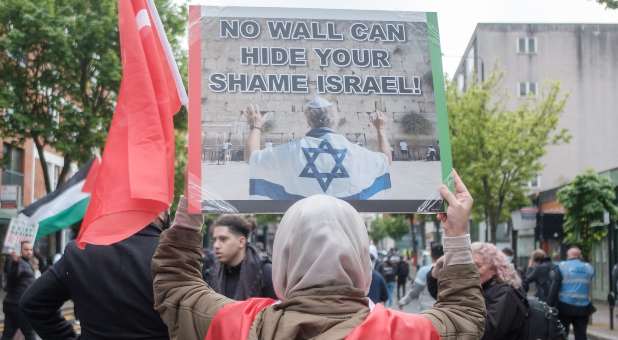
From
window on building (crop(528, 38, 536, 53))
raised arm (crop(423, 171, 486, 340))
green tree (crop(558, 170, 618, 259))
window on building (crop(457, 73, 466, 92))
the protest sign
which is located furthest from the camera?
window on building (crop(457, 73, 466, 92))

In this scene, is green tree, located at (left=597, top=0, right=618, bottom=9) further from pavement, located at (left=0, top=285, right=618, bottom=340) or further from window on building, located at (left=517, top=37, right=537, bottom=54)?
window on building, located at (left=517, top=37, right=537, bottom=54)

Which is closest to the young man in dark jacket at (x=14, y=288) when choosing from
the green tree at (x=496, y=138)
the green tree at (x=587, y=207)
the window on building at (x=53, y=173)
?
the green tree at (x=587, y=207)

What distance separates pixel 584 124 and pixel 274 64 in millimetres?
45712

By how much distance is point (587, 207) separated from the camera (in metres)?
21.6

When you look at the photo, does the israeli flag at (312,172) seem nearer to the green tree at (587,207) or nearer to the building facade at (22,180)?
the green tree at (587,207)

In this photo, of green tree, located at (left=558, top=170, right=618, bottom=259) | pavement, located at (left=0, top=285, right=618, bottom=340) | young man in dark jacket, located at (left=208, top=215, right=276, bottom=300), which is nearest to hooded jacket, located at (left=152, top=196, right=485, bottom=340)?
young man in dark jacket, located at (left=208, top=215, right=276, bottom=300)

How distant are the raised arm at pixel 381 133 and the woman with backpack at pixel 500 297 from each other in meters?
2.36

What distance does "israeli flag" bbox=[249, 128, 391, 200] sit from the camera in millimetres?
3289

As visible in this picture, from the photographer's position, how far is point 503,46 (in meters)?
48.4

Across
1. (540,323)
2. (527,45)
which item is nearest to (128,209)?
(540,323)

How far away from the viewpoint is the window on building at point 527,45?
156 feet

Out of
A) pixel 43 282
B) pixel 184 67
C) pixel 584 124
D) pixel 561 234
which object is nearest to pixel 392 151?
pixel 43 282

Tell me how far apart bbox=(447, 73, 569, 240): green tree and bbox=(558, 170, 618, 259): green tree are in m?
11.5

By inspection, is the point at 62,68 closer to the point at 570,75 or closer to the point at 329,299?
the point at 329,299
